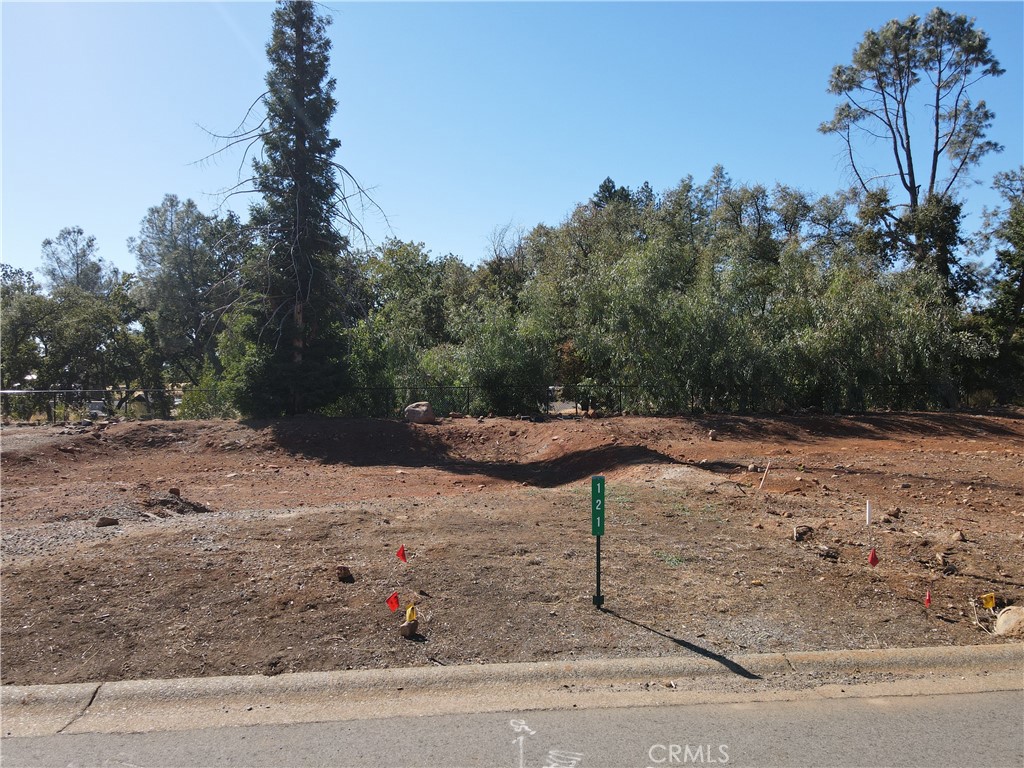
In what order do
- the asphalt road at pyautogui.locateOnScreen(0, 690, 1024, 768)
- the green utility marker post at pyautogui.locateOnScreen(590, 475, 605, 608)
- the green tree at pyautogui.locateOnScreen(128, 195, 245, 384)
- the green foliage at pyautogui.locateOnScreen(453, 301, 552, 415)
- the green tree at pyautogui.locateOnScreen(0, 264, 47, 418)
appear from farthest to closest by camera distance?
the green tree at pyautogui.locateOnScreen(128, 195, 245, 384) → the green tree at pyautogui.locateOnScreen(0, 264, 47, 418) → the green foliage at pyautogui.locateOnScreen(453, 301, 552, 415) → the green utility marker post at pyautogui.locateOnScreen(590, 475, 605, 608) → the asphalt road at pyautogui.locateOnScreen(0, 690, 1024, 768)

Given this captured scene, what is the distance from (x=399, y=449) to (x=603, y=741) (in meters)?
14.9

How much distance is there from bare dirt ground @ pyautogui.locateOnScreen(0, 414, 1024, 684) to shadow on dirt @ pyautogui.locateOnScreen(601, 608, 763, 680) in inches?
1.3

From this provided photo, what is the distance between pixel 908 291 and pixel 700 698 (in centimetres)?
2313

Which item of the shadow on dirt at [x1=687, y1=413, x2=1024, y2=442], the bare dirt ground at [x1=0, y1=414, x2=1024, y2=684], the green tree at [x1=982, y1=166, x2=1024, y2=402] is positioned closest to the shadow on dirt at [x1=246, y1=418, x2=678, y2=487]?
the bare dirt ground at [x1=0, y1=414, x2=1024, y2=684]

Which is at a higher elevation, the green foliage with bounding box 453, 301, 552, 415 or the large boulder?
the green foliage with bounding box 453, 301, 552, 415

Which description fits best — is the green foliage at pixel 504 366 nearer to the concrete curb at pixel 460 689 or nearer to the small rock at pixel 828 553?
the small rock at pixel 828 553

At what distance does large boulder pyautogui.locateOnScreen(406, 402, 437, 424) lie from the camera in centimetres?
2038

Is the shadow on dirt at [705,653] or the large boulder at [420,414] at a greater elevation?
the large boulder at [420,414]

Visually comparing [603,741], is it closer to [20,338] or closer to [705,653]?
[705,653]

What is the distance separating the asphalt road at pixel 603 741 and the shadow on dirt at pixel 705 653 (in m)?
0.39

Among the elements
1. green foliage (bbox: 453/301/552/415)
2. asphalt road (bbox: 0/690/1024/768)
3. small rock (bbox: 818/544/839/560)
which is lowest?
asphalt road (bbox: 0/690/1024/768)

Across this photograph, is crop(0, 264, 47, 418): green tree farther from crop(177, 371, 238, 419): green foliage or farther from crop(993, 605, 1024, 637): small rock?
crop(993, 605, 1024, 637): small rock

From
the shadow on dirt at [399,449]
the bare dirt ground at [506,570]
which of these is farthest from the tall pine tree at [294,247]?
the bare dirt ground at [506,570]

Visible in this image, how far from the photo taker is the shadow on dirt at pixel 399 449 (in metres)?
15.8
